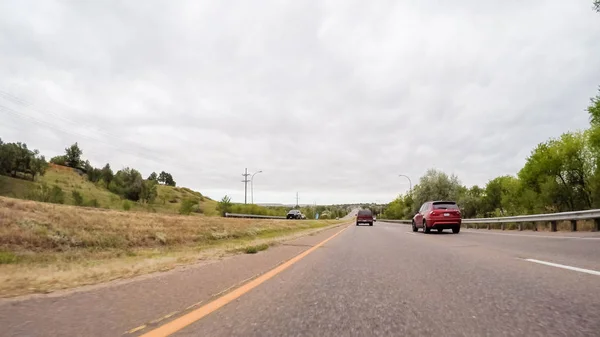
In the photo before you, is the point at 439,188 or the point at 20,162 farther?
the point at 439,188

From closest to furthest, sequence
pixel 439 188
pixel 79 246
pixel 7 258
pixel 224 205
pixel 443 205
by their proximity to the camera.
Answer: pixel 7 258 < pixel 79 246 < pixel 443 205 < pixel 224 205 < pixel 439 188

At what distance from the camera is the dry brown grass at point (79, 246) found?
5968mm

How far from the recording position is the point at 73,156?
10888cm

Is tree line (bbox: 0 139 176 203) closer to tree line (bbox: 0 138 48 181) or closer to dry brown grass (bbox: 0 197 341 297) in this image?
tree line (bbox: 0 138 48 181)

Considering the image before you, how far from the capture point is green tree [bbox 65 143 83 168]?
10838 cm

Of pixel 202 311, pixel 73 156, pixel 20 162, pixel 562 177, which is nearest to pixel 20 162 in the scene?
pixel 20 162

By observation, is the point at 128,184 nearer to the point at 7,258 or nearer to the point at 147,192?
the point at 147,192

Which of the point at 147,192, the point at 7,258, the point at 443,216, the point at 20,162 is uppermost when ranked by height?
the point at 20,162

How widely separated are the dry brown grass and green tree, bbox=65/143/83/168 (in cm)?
10861

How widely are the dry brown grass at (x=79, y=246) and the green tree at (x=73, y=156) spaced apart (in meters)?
109

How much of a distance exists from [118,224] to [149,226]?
144 centimetres

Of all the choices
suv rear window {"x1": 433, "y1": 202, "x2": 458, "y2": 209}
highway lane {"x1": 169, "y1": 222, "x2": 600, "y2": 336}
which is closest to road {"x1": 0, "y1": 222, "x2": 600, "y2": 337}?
highway lane {"x1": 169, "y1": 222, "x2": 600, "y2": 336}

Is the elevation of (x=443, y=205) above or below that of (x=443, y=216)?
above

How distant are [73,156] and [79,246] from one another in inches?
4503
